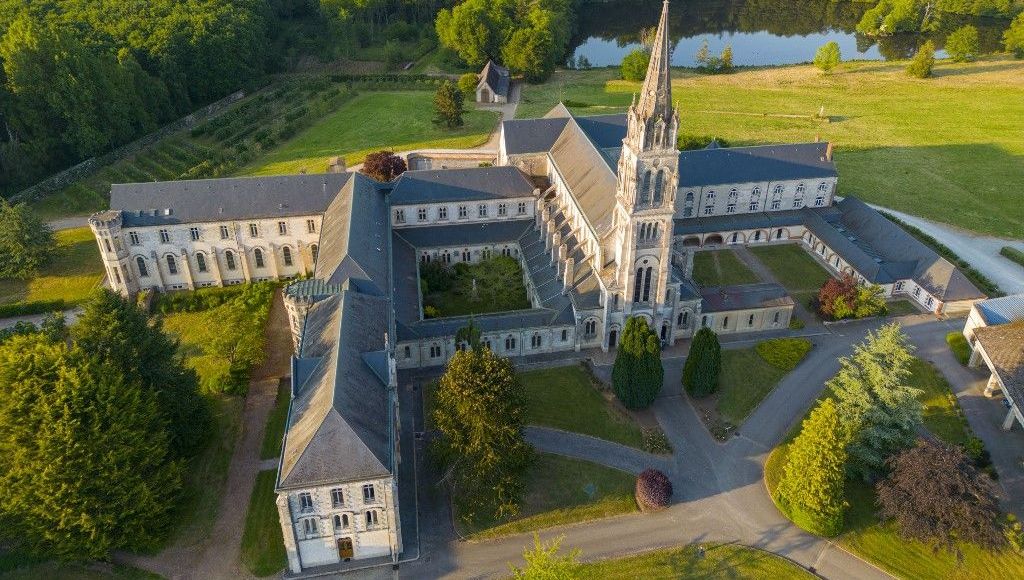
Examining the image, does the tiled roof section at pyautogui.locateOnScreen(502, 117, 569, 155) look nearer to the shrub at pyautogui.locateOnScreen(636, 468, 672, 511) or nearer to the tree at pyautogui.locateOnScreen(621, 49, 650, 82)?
the shrub at pyautogui.locateOnScreen(636, 468, 672, 511)

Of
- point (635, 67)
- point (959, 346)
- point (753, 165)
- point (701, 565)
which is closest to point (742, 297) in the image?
point (959, 346)

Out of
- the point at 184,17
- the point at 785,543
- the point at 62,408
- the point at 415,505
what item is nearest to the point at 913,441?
the point at 785,543

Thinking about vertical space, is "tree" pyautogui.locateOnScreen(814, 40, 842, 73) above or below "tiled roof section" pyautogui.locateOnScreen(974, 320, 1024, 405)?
above

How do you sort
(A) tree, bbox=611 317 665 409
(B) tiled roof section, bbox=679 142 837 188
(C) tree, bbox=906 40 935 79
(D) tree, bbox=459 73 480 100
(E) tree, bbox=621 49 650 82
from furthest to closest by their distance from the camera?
(C) tree, bbox=906 40 935 79 → (E) tree, bbox=621 49 650 82 → (D) tree, bbox=459 73 480 100 → (B) tiled roof section, bbox=679 142 837 188 → (A) tree, bbox=611 317 665 409

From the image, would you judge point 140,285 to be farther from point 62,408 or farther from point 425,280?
point 62,408

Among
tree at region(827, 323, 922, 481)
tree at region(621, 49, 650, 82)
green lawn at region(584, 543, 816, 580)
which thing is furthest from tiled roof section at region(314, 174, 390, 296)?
tree at region(621, 49, 650, 82)

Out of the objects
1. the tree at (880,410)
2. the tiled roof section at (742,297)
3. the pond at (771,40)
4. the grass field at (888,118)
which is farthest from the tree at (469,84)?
the tree at (880,410)

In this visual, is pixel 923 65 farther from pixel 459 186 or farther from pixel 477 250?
pixel 477 250

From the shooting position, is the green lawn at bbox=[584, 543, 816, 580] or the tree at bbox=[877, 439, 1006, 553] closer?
the tree at bbox=[877, 439, 1006, 553]
